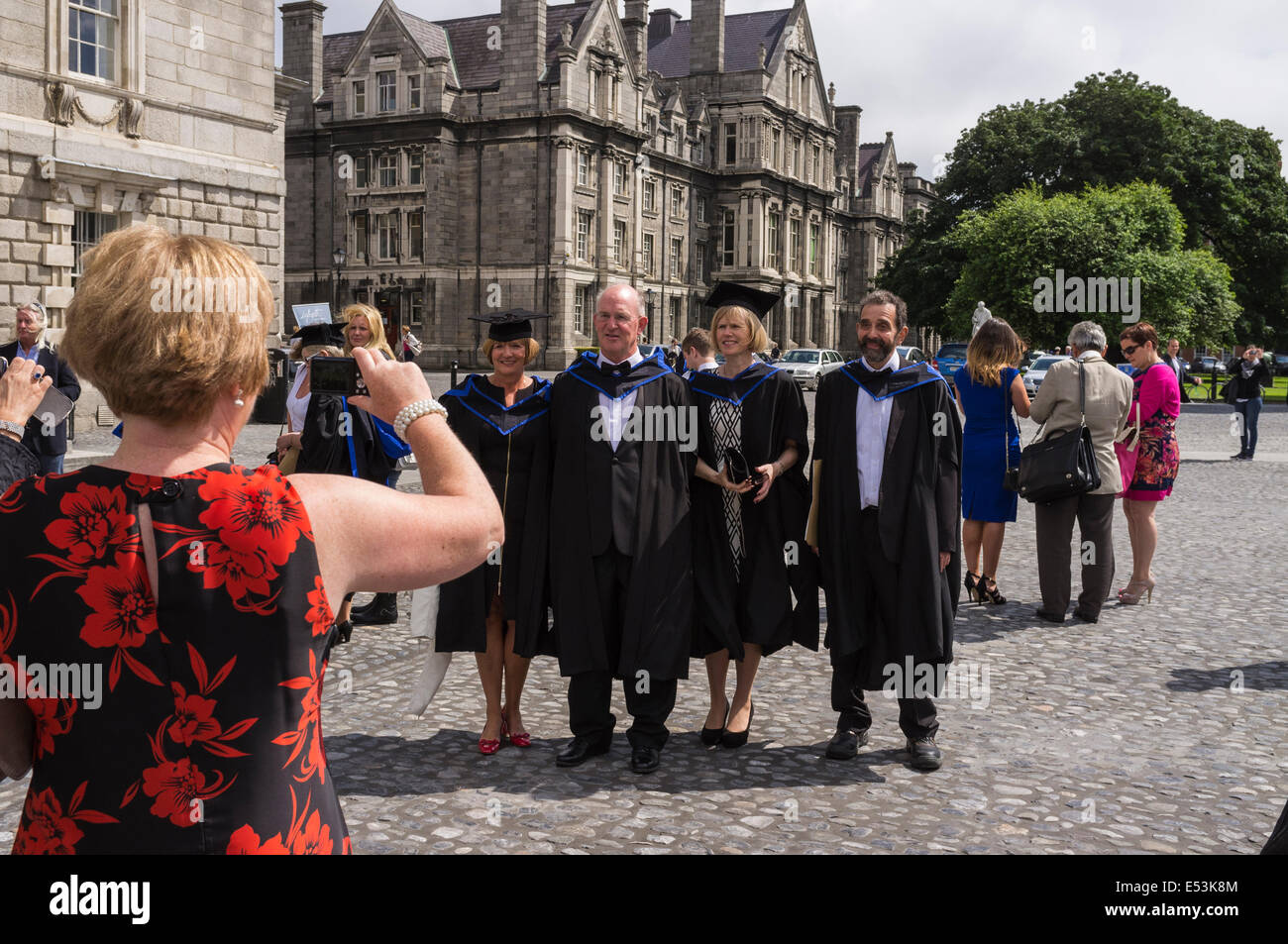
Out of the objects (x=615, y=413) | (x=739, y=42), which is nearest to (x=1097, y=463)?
(x=615, y=413)

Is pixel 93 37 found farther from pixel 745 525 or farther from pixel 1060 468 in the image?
pixel 745 525

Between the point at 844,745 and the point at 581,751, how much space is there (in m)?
1.21

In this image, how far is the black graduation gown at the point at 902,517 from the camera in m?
5.68

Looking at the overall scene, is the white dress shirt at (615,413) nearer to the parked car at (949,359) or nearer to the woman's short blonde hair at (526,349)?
the woman's short blonde hair at (526,349)

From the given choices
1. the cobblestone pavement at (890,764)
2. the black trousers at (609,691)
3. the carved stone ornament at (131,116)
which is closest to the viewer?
the cobblestone pavement at (890,764)

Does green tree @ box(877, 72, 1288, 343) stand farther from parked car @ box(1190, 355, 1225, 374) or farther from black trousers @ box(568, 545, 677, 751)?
black trousers @ box(568, 545, 677, 751)

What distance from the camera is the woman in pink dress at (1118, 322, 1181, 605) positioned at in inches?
371

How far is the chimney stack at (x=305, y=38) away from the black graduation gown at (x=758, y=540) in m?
55.0

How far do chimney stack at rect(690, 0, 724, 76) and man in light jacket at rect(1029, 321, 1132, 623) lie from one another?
67.2 m

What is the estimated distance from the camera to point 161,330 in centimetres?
182

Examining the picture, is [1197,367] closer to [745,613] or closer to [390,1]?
[390,1]

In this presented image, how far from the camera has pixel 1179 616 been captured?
8.84 m

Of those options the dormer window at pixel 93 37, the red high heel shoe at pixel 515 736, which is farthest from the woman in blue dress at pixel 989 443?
the dormer window at pixel 93 37
